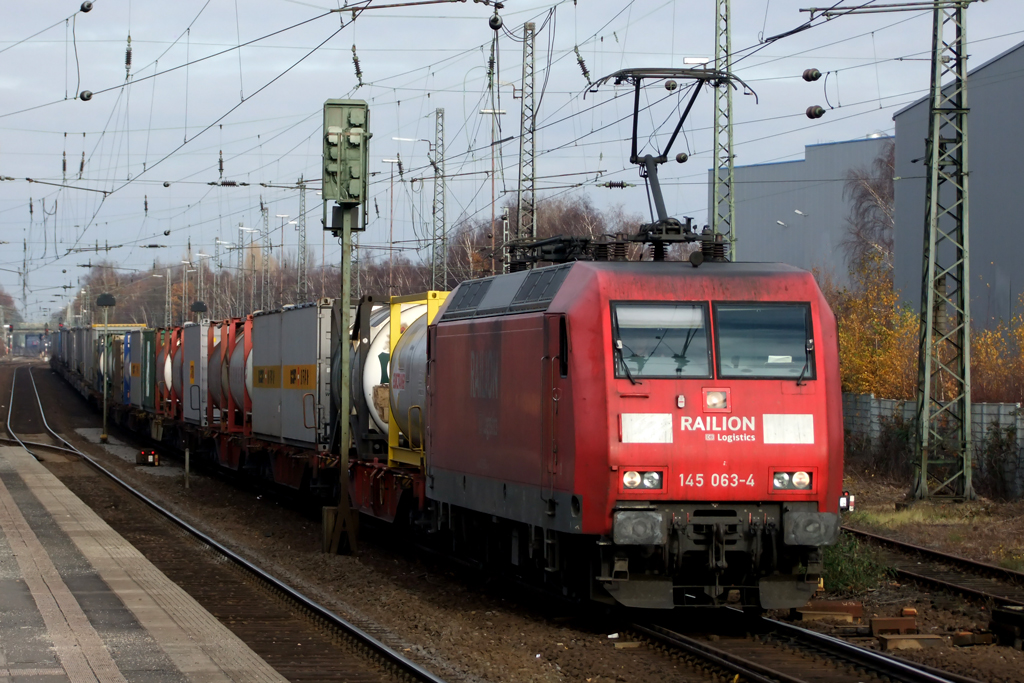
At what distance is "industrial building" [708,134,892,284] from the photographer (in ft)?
224

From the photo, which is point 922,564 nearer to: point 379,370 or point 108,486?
point 379,370

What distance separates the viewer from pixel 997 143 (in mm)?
34531

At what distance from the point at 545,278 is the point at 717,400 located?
7.18 feet

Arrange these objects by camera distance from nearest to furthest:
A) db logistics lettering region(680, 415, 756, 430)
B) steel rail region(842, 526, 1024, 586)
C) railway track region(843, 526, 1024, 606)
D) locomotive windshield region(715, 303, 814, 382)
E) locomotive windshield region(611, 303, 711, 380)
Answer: db logistics lettering region(680, 415, 756, 430), locomotive windshield region(611, 303, 711, 380), locomotive windshield region(715, 303, 814, 382), railway track region(843, 526, 1024, 606), steel rail region(842, 526, 1024, 586)

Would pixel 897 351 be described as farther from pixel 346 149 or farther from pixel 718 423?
pixel 718 423

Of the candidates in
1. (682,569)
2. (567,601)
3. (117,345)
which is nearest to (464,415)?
(567,601)

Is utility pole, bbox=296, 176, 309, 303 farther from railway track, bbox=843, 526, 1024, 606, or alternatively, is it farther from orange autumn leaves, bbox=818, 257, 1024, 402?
railway track, bbox=843, 526, 1024, 606

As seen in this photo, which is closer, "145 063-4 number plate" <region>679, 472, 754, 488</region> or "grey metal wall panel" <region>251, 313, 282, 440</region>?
"145 063-4 number plate" <region>679, 472, 754, 488</region>

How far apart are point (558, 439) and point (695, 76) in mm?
4444

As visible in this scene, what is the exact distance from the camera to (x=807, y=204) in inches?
2712

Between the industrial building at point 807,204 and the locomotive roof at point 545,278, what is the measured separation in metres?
56.6

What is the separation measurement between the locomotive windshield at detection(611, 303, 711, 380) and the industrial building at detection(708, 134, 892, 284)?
59.0 m

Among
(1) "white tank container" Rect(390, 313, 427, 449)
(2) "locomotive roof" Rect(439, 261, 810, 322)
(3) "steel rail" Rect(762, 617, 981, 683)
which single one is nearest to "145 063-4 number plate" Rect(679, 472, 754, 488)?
(3) "steel rail" Rect(762, 617, 981, 683)

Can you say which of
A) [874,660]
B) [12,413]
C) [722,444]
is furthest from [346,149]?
[12,413]
